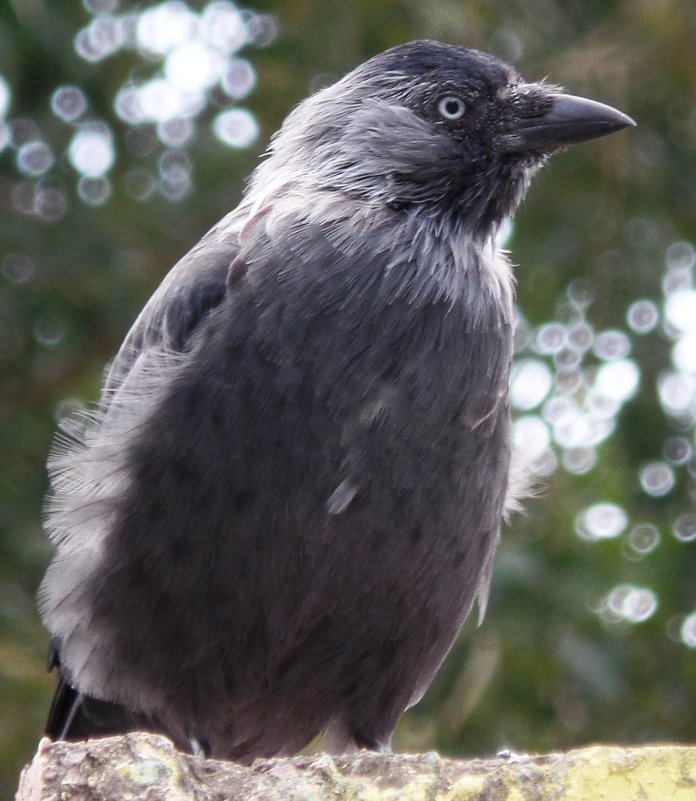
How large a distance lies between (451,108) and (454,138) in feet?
0.38

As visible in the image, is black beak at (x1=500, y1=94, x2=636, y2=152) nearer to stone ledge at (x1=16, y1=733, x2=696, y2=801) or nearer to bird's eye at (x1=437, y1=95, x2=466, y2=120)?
bird's eye at (x1=437, y1=95, x2=466, y2=120)

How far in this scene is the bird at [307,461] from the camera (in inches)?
150

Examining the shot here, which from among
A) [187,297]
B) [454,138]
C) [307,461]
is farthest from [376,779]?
[454,138]

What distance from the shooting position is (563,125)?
4449mm

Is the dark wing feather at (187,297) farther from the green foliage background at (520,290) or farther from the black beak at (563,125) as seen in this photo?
the green foliage background at (520,290)

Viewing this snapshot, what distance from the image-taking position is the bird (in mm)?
3822

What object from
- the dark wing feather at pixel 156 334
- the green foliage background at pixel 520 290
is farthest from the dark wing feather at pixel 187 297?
the green foliage background at pixel 520 290

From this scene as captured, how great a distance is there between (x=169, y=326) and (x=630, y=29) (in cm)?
351

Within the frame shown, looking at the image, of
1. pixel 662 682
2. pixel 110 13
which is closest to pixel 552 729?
pixel 662 682

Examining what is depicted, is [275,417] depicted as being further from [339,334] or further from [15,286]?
[15,286]

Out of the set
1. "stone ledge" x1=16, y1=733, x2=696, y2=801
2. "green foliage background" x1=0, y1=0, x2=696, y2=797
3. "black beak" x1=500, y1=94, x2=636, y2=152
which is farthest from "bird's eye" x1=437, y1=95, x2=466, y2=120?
"stone ledge" x1=16, y1=733, x2=696, y2=801

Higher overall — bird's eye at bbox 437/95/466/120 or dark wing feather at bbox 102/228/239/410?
bird's eye at bbox 437/95/466/120

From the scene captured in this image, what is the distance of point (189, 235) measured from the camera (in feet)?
23.2

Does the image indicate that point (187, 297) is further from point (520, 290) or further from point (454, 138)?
point (520, 290)
